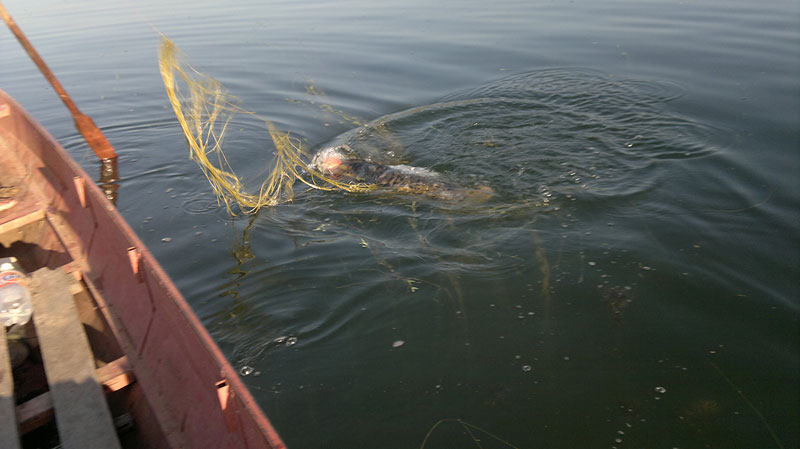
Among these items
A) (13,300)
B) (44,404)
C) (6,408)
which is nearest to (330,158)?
(13,300)

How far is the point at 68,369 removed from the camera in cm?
288

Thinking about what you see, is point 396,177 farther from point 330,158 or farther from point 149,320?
point 149,320

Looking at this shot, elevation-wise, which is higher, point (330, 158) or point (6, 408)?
point (6, 408)

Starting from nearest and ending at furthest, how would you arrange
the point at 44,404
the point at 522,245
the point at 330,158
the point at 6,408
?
the point at 6,408 → the point at 44,404 → the point at 522,245 → the point at 330,158

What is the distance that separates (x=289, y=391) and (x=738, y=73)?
7.98m

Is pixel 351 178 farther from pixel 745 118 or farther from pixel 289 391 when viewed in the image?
pixel 745 118

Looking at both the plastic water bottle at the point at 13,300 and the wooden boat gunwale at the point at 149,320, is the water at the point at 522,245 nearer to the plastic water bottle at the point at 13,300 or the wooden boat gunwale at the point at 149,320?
the wooden boat gunwale at the point at 149,320

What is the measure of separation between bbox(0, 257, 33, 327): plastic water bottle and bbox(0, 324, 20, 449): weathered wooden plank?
1.17 ft

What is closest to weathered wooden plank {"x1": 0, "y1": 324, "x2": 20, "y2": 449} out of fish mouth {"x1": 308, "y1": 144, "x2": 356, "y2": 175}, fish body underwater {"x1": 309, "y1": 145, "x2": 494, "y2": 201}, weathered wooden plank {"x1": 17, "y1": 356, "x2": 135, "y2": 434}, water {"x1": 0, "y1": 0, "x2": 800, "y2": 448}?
weathered wooden plank {"x1": 17, "y1": 356, "x2": 135, "y2": 434}

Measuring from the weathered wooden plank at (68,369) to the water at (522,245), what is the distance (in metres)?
1.06

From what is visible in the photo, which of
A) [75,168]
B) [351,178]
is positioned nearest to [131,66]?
[351,178]

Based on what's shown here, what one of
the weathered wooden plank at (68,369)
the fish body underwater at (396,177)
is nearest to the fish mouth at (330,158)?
the fish body underwater at (396,177)

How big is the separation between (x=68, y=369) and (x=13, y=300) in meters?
0.84

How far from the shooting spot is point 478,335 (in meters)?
4.00
